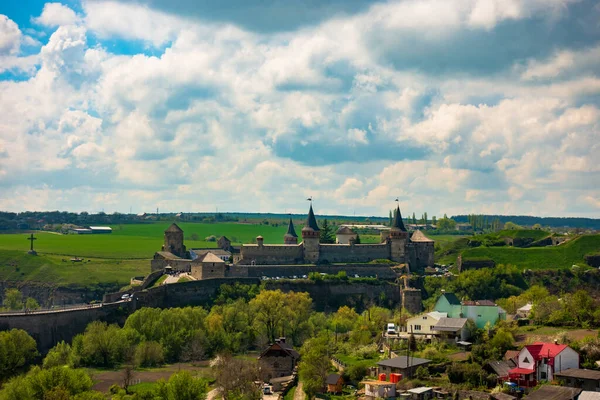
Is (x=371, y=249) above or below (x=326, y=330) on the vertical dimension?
above

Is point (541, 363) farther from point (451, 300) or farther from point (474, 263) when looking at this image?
point (474, 263)

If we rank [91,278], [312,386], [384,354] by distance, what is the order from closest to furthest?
[312,386] < [384,354] < [91,278]

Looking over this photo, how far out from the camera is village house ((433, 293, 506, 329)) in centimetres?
7712

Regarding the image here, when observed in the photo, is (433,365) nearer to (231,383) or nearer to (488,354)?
(488,354)

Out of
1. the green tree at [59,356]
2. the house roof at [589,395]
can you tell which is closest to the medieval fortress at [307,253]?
the green tree at [59,356]

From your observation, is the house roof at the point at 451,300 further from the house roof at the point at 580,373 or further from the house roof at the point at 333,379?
the house roof at the point at 580,373

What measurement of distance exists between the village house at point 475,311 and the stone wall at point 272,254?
3695cm

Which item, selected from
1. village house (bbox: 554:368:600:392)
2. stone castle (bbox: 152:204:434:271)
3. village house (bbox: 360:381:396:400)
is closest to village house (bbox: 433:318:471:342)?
village house (bbox: 360:381:396:400)

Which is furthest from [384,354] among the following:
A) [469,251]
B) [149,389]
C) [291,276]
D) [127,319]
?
[469,251]

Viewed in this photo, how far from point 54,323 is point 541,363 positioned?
48573 mm

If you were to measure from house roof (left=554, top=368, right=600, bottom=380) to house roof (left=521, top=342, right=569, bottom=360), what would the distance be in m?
1.44

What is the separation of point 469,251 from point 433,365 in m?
71.6

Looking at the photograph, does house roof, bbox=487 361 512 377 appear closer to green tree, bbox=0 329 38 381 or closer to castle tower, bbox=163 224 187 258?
green tree, bbox=0 329 38 381

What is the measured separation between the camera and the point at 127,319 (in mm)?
88688
